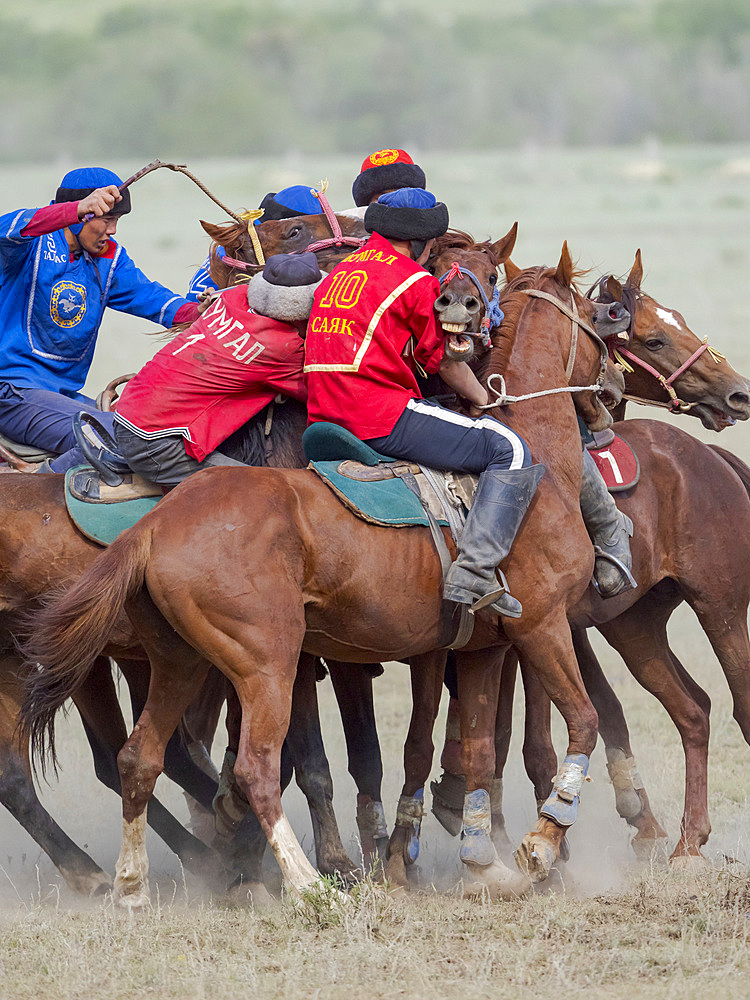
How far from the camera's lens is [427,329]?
5668 mm

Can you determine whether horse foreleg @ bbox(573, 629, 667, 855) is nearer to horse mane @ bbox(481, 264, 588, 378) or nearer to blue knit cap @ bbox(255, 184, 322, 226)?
horse mane @ bbox(481, 264, 588, 378)

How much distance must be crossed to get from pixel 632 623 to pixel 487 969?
10.1ft

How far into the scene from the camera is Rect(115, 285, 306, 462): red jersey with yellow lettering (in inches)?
231

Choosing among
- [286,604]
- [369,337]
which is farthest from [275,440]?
[286,604]

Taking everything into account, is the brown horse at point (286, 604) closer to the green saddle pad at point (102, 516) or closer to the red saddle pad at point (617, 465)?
the green saddle pad at point (102, 516)

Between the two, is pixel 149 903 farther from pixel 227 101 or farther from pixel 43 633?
pixel 227 101

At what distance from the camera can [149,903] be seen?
5762 millimetres

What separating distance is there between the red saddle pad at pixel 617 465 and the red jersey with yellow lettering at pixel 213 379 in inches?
72.8

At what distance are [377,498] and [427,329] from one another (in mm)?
785

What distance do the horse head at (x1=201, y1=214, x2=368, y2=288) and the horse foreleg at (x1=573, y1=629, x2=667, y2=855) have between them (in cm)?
251

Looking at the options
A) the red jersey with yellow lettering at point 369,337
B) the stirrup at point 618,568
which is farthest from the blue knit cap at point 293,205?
the stirrup at point 618,568

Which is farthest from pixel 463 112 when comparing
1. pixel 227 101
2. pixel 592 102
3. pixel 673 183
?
pixel 673 183

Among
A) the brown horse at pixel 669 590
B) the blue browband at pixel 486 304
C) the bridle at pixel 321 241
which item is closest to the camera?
the blue browband at pixel 486 304

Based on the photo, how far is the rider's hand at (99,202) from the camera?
6152mm
